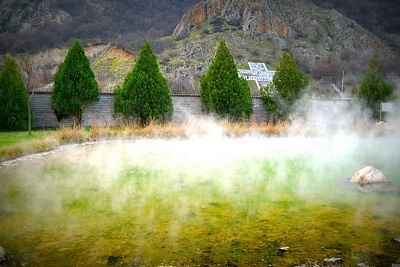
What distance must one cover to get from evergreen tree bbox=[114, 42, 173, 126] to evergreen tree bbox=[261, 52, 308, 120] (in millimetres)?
5443

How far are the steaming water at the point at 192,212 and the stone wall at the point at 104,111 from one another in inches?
369

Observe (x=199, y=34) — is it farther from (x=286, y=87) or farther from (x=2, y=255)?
(x=2, y=255)

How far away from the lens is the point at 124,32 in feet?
202

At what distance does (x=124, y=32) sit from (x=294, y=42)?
26015 millimetres

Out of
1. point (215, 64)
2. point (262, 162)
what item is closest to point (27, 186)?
point (262, 162)

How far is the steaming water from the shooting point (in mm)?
3641

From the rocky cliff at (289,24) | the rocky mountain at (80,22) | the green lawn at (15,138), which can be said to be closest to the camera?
the green lawn at (15,138)

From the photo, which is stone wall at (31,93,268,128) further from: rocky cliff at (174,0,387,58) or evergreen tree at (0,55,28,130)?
rocky cliff at (174,0,387,58)

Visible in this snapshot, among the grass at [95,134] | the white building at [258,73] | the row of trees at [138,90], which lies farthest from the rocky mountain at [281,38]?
the grass at [95,134]

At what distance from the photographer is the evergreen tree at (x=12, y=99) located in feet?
52.9

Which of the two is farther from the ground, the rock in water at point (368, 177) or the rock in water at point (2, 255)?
the rock in water at point (2, 255)

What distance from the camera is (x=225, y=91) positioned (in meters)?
17.7

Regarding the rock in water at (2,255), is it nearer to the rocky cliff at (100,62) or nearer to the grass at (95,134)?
the grass at (95,134)

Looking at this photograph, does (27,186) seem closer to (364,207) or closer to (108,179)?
(108,179)
